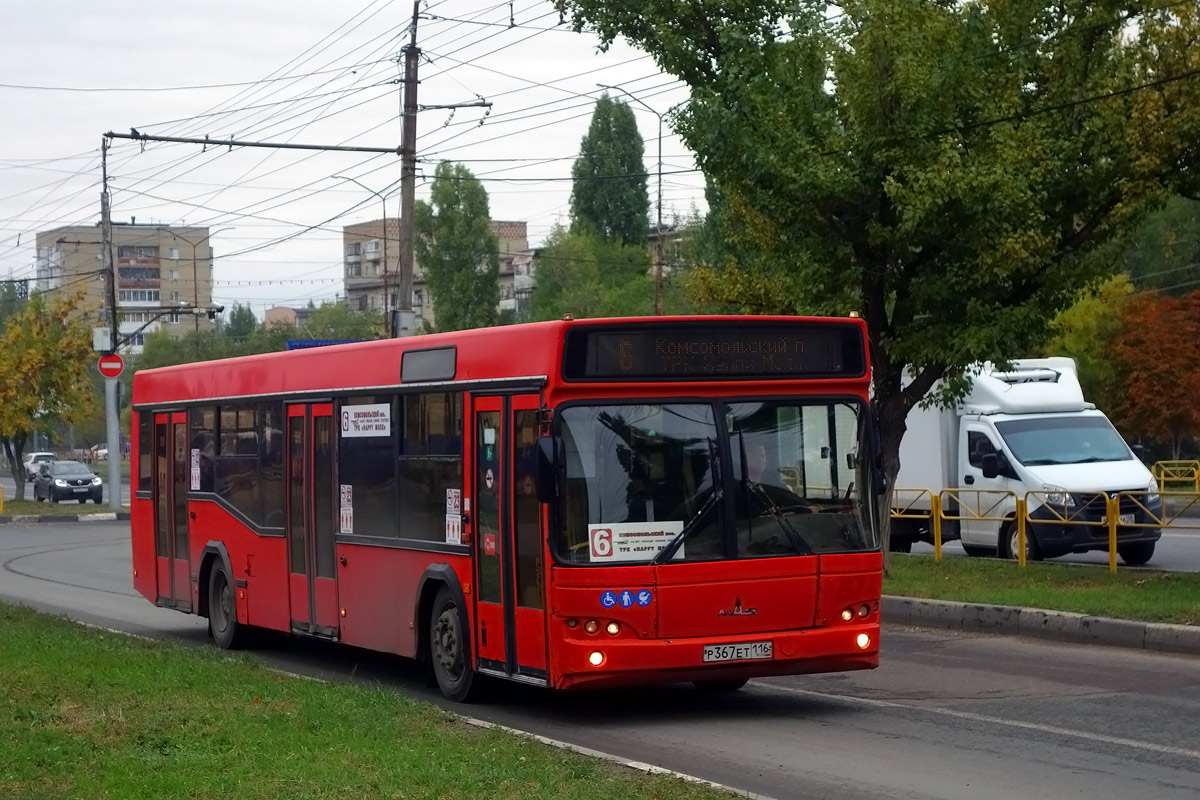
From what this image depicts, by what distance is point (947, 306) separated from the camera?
1847 centimetres

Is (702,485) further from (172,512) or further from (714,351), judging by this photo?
(172,512)

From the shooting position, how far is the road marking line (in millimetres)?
9539

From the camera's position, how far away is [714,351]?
1089 cm

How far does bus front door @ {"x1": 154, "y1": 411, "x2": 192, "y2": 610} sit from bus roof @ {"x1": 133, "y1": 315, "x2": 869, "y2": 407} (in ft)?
1.12

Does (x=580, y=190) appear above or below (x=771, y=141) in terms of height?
above

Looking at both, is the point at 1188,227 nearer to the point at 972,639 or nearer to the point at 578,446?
the point at 972,639

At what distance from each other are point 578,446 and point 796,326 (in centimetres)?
178

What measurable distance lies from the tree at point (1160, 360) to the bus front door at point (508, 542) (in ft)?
117

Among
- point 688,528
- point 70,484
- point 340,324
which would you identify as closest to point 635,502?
point 688,528

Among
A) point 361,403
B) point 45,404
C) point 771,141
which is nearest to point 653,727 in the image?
point 361,403

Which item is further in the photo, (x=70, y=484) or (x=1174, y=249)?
(x=1174, y=249)

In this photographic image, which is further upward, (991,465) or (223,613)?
(991,465)

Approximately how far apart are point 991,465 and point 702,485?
549 inches

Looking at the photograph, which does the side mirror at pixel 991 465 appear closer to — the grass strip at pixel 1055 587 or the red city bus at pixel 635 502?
the grass strip at pixel 1055 587
